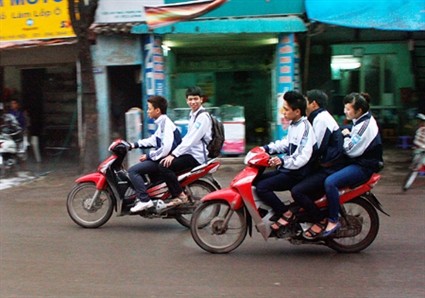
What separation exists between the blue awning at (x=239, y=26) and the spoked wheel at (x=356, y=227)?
6.67 metres

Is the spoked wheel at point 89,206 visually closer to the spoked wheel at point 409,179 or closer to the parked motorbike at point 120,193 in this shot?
the parked motorbike at point 120,193

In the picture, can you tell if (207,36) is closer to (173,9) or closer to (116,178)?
(173,9)

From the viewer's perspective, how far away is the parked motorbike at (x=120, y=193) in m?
6.92

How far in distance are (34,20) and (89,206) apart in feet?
24.9

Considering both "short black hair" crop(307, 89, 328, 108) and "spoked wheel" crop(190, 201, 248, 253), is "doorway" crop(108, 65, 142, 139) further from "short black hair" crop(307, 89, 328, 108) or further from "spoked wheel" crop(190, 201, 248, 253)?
"short black hair" crop(307, 89, 328, 108)

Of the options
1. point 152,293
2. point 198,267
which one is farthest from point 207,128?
point 152,293

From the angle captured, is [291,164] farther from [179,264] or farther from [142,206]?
[142,206]

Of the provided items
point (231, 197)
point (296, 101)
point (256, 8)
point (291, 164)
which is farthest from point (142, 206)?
point (256, 8)

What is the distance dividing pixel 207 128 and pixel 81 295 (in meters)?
2.85

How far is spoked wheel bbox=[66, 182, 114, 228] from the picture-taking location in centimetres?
715

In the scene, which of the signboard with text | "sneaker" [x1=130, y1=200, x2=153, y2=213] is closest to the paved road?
"sneaker" [x1=130, y1=200, x2=153, y2=213]

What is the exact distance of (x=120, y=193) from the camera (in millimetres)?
7023

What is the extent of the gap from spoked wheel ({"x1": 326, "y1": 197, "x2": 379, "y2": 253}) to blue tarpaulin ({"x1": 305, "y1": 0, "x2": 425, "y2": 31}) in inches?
236

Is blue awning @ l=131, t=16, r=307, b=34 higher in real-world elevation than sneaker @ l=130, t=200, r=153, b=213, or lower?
higher
